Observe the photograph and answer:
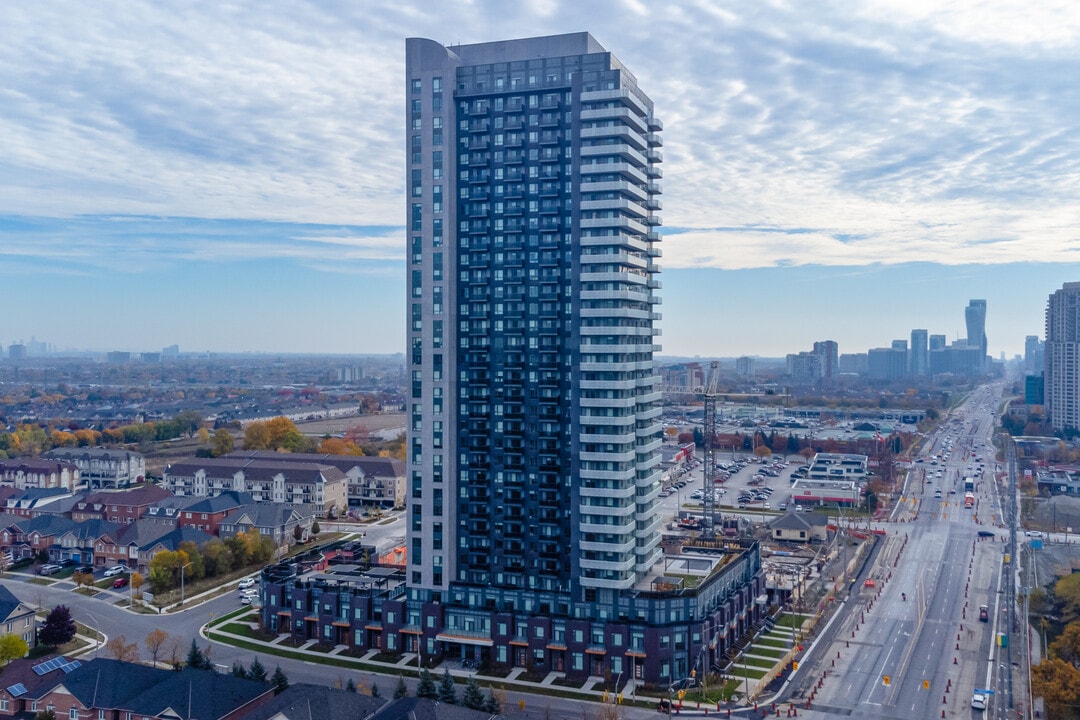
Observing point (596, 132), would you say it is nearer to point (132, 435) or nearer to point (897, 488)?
point (897, 488)

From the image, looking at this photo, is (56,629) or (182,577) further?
(182,577)

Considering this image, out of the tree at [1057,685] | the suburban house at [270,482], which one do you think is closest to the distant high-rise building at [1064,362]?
the suburban house at [270,482]

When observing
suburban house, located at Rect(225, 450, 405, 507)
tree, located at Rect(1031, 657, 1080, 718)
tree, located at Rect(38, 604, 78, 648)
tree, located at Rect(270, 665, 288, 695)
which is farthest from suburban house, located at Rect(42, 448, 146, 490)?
tree, located at Rect(1031, 657, 1080, 718)

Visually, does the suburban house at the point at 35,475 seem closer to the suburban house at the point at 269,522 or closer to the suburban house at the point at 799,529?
the suburban house at the point at 269,522

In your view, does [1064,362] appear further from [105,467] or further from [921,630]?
[105,467]

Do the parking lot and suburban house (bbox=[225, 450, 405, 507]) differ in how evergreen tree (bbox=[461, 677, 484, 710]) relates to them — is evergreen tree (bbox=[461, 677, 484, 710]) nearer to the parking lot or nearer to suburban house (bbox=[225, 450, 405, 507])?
the parking lot

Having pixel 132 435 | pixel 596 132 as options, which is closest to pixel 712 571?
pixel 596 132

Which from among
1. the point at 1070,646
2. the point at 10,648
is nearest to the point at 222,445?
the point at 10,648
